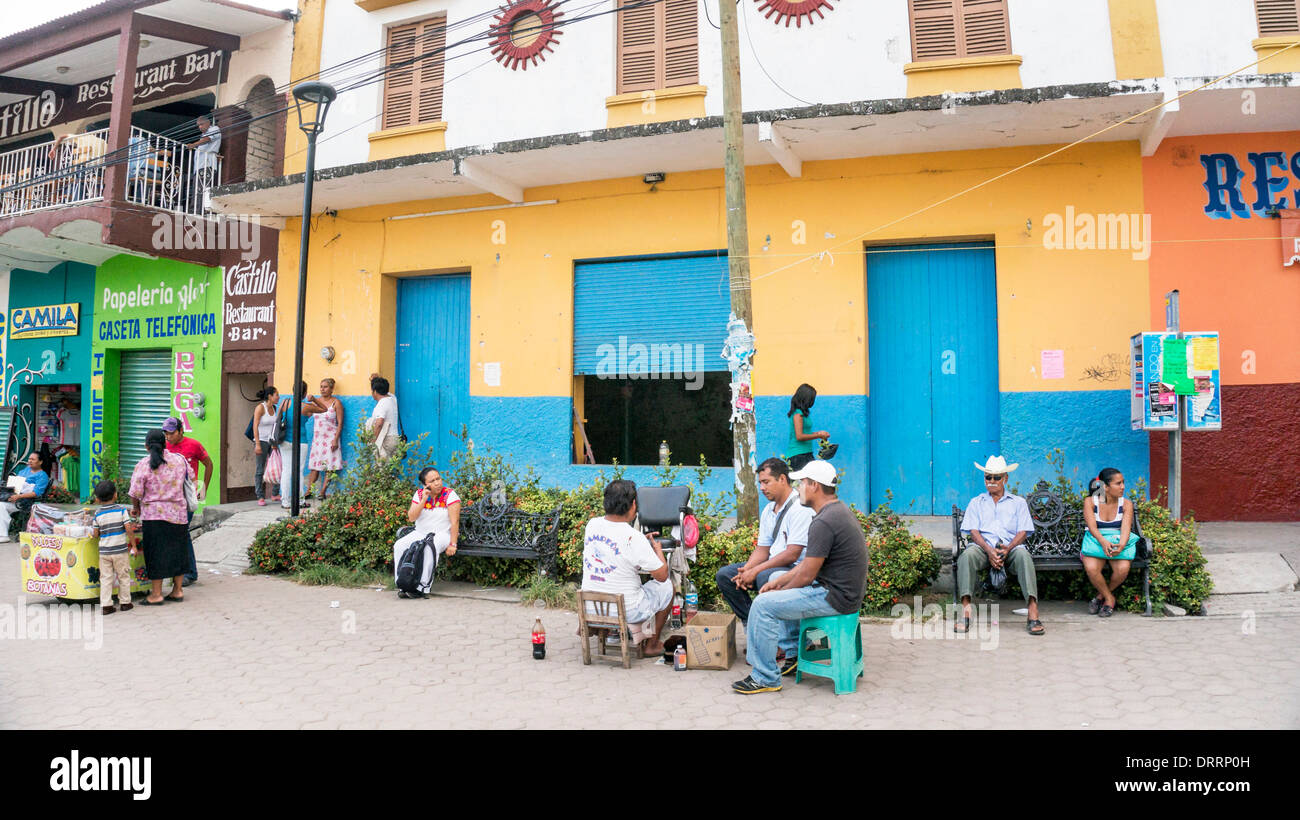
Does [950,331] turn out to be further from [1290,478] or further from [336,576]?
[336,576]

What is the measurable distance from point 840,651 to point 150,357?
13.1 meters

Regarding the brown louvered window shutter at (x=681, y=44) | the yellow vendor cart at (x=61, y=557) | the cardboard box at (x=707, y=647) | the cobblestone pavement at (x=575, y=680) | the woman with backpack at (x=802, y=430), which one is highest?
the brown louvered window shutter at (x=681, y=44)

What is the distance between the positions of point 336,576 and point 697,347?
4720mm

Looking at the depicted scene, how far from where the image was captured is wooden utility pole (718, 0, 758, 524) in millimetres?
6770

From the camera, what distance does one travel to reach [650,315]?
10.2m

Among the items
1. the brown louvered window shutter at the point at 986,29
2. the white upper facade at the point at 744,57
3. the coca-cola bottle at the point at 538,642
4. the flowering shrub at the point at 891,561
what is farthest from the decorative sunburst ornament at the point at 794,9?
the coca-cola bottle at the point at 538,642

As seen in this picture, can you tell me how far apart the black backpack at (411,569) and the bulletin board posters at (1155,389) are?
6.69 m

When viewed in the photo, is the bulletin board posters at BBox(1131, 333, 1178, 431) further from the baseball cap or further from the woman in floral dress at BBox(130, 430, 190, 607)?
A: the woman in floral dress at BBox(130, 430, 190, 607)

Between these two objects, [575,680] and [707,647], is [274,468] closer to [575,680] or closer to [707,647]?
[575,680]

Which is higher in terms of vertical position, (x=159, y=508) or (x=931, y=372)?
(x=931, y=372)

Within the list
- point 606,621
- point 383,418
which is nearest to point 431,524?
point 606,621

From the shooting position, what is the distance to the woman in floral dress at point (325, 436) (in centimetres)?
1116

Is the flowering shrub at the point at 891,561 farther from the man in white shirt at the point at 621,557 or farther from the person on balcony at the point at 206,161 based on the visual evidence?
the person on balcony at the point at 206,161

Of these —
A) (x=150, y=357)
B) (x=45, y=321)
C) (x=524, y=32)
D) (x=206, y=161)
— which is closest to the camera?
(x=524, y=32)
